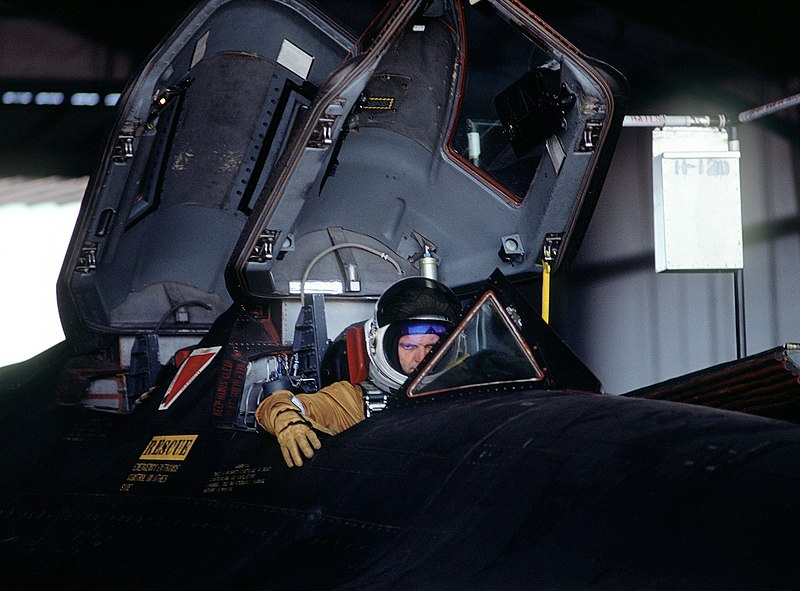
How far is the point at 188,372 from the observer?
4152mm

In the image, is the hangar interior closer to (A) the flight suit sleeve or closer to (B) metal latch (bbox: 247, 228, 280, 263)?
(B) metal latch (bbox: 247, 228, 280, 263)

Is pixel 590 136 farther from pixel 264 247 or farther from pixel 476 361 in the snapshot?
pixel 476 361

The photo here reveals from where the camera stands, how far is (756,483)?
1.93m

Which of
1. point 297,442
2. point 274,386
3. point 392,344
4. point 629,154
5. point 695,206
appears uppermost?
point 629,154

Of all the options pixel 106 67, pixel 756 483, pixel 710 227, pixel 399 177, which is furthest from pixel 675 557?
pixel 106 67

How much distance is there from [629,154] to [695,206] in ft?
11.5

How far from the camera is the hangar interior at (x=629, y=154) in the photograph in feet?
22.3

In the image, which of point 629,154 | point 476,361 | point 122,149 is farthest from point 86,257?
point 629,154

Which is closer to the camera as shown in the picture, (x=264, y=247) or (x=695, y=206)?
(x=264, y=247)

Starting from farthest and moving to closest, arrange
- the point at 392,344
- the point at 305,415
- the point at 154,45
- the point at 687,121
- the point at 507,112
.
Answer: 1. the point at 154,45
2. the point at 687,121
3. the point at 507,112
4. the point at 392,344
5. the point at 305,415

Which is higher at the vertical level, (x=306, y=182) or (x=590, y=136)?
(x=590, y=136)

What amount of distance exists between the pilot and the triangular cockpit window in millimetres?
380

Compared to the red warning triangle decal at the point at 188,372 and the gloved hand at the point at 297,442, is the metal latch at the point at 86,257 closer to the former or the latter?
the red warning triangle decal at the point at 188,372

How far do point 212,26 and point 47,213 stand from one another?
540 cm
